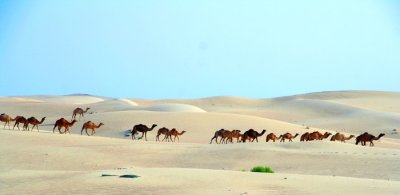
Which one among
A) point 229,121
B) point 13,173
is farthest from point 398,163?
point 229,121

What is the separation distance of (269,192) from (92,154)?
32.4ft

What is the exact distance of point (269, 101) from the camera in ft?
311

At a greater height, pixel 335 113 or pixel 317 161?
pixel 335 113

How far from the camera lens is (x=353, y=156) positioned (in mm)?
19797

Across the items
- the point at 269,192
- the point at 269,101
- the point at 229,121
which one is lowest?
the point at 269,192

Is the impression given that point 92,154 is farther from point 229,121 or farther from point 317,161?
point 229,121

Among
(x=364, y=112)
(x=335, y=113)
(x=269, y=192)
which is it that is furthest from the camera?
(x=335, y=113)

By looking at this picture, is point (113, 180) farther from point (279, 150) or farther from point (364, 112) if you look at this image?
point (364, 112)

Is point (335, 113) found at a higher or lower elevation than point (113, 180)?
higher

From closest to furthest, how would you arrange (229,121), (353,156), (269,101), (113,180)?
1. (113,180)
2. (353,156)
3. (229,121)
4. (269,101)

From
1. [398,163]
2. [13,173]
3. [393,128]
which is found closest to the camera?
[13,173]

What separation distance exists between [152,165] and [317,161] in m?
5.07

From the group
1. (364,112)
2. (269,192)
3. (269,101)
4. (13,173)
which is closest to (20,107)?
(364,112)

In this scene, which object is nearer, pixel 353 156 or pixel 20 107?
pixel 353 156
